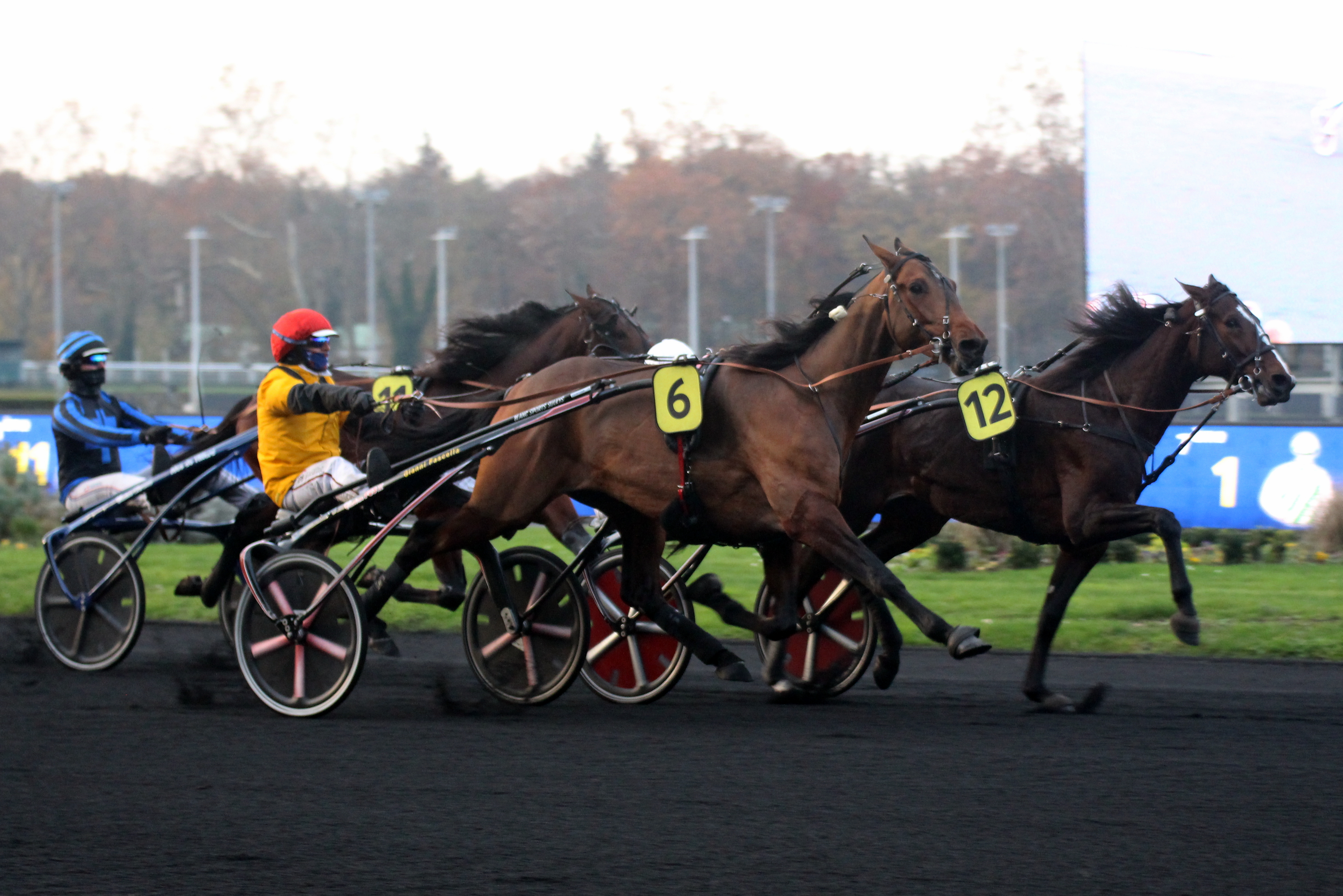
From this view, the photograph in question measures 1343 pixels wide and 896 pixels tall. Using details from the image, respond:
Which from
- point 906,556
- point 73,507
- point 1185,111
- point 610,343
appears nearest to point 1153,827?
point 610,343

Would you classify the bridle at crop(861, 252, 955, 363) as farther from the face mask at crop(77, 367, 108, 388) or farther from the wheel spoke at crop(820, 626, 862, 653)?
the face mask at crop(77, 367, 108, 388)

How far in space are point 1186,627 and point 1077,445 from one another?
2.95ft

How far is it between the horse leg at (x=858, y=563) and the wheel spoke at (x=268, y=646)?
79.4 inches

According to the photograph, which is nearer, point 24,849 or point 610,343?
point 24,849

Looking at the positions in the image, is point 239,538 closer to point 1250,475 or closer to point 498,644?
point 498,644

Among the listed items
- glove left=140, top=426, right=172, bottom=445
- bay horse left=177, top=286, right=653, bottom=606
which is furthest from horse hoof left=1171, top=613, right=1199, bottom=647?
glove left=140, top=426, right=172, bottom=445

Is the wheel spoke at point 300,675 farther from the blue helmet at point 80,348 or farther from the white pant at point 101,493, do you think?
the blue helmet at point 80,348

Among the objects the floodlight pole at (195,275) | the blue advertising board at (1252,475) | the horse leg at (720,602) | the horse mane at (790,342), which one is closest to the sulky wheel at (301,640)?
the horse leg at (720,602)

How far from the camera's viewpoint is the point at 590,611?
22.1 feet

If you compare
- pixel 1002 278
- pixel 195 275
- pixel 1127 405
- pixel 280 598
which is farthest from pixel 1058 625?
pixel 195 275

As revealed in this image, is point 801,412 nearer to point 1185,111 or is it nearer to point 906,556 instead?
point 906,556

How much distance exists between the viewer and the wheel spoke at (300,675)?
6184mm

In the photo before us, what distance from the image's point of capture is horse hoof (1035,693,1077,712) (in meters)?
6.18

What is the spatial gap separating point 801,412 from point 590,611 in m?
1.35
